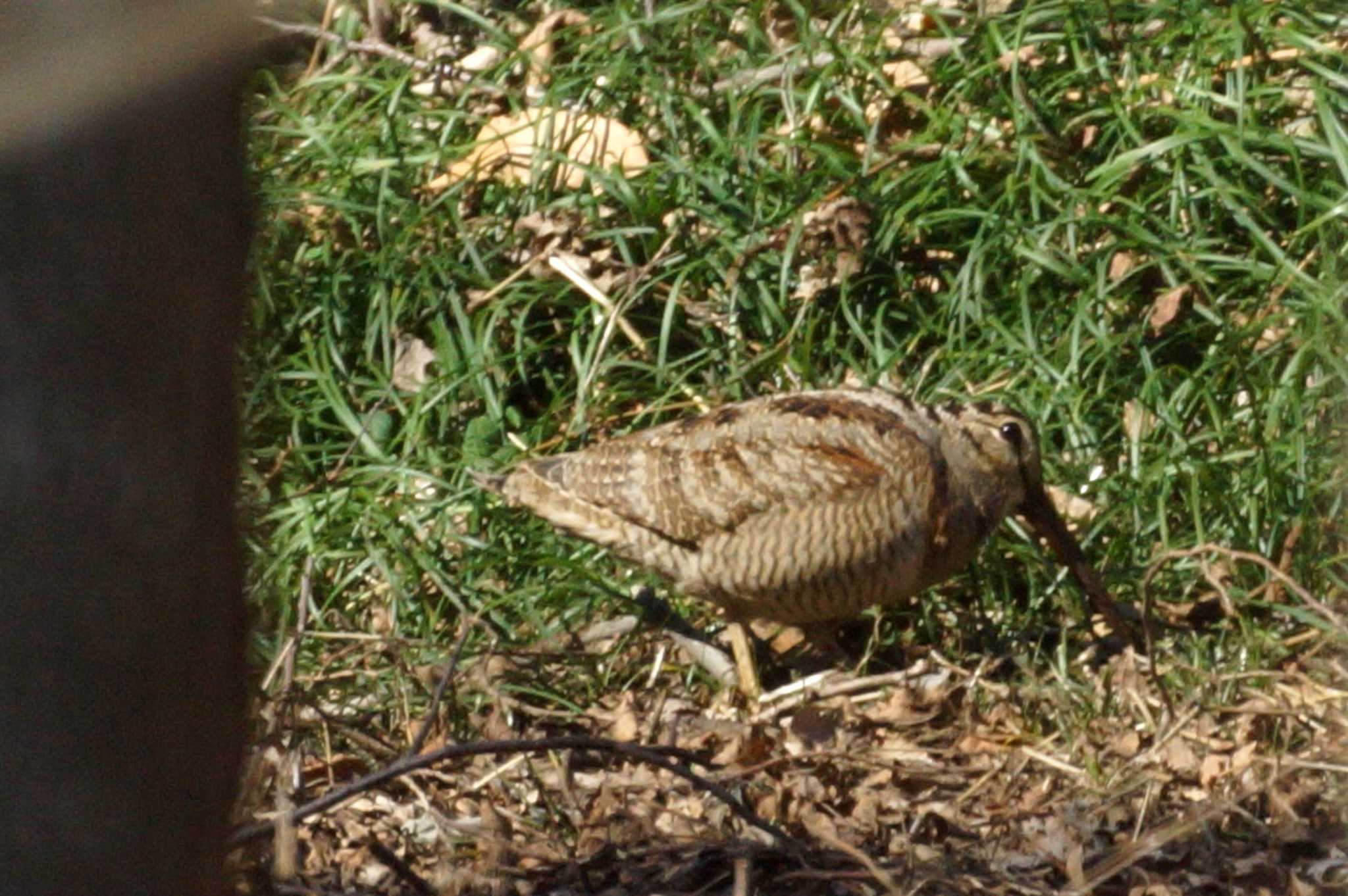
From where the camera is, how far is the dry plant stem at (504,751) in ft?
10.7

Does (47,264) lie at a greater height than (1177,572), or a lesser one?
greater

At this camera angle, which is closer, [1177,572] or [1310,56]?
[1177,572]

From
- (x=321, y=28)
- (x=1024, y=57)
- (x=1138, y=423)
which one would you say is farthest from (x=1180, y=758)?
(x=321, y=28)

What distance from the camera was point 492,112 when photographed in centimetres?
699

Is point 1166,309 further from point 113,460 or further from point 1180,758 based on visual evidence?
point 113,460

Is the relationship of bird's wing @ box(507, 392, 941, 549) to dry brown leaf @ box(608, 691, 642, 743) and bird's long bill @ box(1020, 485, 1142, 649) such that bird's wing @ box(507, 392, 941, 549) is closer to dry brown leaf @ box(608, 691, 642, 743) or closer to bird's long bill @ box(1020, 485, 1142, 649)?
bird's long bill @ box(1020, 485, 1142, 649)

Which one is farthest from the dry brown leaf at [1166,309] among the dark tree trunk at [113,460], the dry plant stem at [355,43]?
the dark tree trunk at [113,460]

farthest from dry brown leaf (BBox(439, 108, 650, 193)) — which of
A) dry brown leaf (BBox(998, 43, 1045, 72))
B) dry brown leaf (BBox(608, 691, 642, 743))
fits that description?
dry brown leaf (BBox(608, 691, 642, 743))

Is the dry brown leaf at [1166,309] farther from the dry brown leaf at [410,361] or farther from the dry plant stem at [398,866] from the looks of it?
the dry plant stem at [398,866]

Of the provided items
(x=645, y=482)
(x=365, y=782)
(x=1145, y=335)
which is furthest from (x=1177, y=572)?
(x=365, y=782)

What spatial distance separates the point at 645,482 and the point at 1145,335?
1564 mm

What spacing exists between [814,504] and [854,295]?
1034 mm

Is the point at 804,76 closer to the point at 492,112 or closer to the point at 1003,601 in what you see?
the point at 492,112

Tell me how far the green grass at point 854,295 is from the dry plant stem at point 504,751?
156cm
